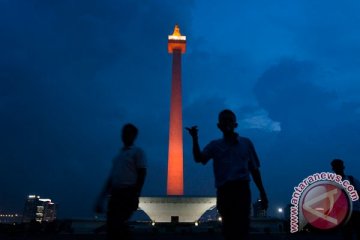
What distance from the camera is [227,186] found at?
4250 millimetres

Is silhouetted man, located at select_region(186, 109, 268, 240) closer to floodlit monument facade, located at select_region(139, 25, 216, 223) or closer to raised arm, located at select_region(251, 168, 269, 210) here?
raised arm, located at select_region(251, 168, 269, 210)

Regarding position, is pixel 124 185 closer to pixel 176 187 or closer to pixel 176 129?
pixel 176 187

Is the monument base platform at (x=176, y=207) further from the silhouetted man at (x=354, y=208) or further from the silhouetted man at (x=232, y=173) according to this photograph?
the silhouetted man at (x=232, y=173)

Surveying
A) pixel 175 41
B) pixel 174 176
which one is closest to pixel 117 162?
pixel 174 176

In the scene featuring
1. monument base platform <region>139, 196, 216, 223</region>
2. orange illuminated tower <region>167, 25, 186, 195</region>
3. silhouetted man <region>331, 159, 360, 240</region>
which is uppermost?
orange illuminated tower <region>167, 25, 186, 195</region>

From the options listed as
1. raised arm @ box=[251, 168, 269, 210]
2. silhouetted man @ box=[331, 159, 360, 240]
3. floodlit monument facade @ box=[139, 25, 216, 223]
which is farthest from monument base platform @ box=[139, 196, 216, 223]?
raised arm @ box=[251, 168, 269, 210]

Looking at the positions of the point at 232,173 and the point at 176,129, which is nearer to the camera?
the point at 232,173

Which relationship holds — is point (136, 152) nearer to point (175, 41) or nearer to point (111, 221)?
point (111, 221)

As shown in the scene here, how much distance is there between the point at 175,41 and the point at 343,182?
135 feet

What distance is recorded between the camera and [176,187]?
39.7 metres

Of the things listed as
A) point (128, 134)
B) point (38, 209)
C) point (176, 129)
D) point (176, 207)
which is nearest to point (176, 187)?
point (176, 207)

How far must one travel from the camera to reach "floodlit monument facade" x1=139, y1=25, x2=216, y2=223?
1393 inches

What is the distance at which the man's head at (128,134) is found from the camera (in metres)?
5.34

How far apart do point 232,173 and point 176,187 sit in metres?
36.0
